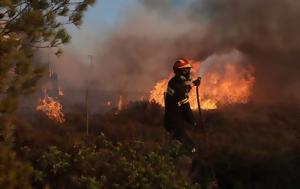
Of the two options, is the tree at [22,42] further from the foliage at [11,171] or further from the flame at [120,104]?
the flame at [120,104]

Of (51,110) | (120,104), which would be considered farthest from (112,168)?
(120,104)

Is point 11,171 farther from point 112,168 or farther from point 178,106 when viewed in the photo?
point 178,106

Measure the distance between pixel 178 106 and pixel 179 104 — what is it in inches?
1.6

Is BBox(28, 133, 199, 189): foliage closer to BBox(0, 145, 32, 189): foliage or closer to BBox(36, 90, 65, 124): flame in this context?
BBox(0, 145, 32, 189): foliage

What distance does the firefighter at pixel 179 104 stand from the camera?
434 inches

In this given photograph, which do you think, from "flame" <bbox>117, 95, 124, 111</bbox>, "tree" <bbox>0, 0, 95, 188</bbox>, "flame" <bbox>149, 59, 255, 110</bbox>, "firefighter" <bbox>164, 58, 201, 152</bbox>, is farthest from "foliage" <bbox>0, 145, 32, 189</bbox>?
"flame" <bbox>149, 59, 255, 110</bbox>

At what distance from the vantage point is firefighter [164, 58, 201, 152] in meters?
11.0

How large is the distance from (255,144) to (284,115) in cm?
782

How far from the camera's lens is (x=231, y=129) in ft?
52.2

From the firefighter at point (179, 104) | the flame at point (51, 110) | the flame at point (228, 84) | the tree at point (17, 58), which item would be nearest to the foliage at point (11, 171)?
the tree at point (17, 58)

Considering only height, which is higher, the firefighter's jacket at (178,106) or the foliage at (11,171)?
the firefighter's jacket at (178,106)

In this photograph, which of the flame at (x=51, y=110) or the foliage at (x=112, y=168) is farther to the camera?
the flame at (x=51, y=110)

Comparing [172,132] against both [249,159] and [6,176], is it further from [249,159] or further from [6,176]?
[6,176]

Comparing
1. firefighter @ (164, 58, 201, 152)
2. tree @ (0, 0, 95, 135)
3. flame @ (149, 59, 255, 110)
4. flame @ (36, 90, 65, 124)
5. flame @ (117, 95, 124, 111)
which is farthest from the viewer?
flame @ (149, 59, 255, 110)
